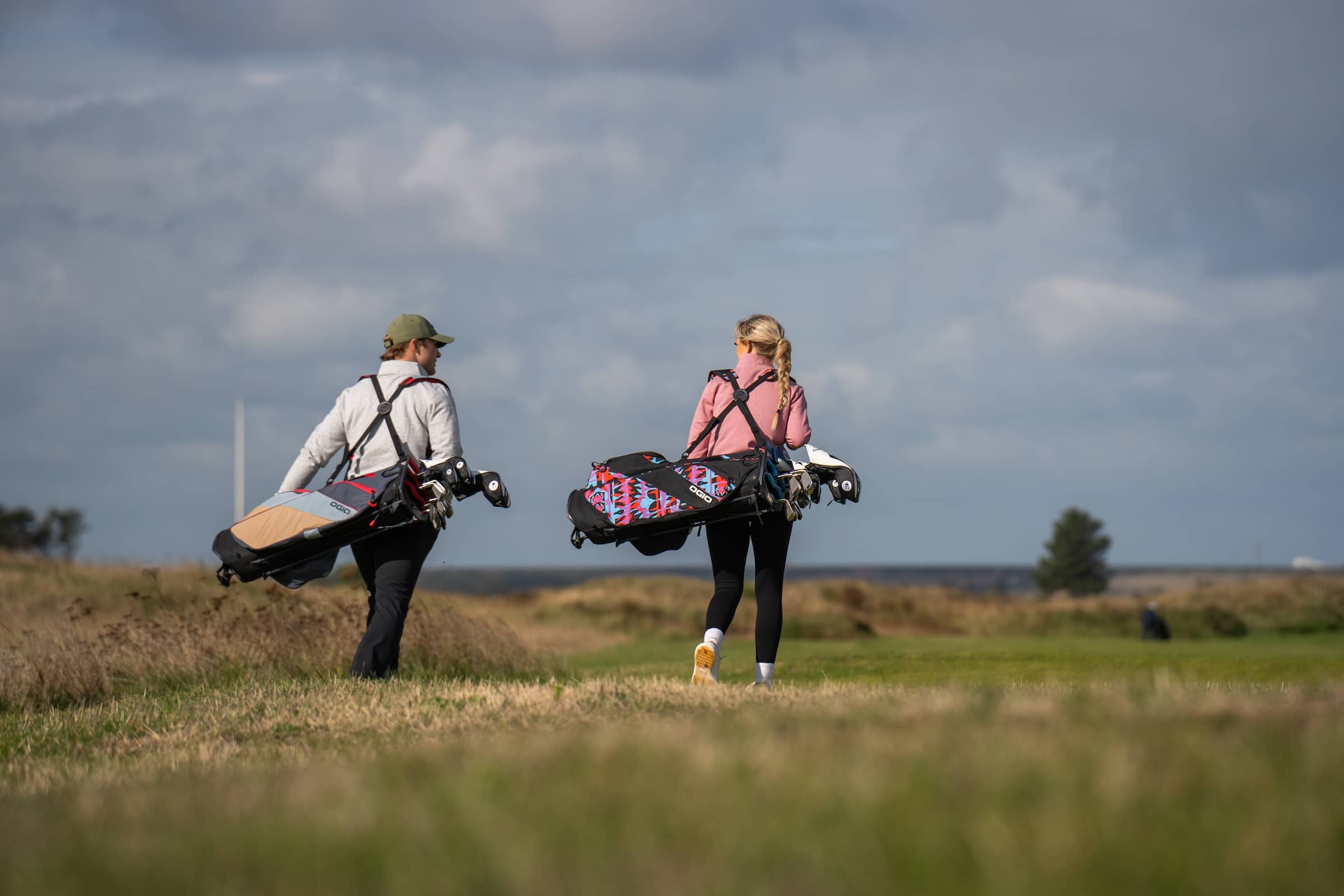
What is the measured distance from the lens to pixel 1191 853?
2.77 m

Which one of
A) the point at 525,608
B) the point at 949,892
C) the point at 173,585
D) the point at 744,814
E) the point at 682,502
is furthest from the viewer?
the point at 525,608

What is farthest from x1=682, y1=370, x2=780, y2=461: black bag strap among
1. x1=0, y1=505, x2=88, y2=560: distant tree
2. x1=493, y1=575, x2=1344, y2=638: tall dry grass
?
x1=0, y1=505, x2=88, y2=560: distant tree

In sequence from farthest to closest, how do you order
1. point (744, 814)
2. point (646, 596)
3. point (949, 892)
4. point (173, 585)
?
point (646, 596) < point (173, 585) < point (744, 814) < point (949, 892)

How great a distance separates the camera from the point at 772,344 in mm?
8422

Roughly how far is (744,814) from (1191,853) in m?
1.01

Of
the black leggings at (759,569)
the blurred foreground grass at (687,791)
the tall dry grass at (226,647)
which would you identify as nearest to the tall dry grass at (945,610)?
the tall dry grass at (226,647)

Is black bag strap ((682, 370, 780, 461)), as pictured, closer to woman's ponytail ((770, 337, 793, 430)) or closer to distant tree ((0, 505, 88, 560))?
woman's ponytail ((770, 337, 793, 430))

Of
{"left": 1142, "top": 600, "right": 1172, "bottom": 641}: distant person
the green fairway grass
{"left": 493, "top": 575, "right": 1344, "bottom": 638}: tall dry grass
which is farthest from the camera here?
{"left": 493, "top": 575, "right": 1344, "bottom": 638}: tall dry grass

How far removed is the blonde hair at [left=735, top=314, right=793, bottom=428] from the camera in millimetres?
8203

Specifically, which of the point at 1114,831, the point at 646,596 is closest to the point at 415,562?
the point at 1114,831

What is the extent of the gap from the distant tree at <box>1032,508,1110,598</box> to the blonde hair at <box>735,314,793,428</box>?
3316 inches

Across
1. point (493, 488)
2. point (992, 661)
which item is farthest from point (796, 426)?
point (992, 661)

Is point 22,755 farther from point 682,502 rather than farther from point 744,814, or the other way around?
point 744,814

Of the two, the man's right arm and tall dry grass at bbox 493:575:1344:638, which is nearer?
the man's right arm
